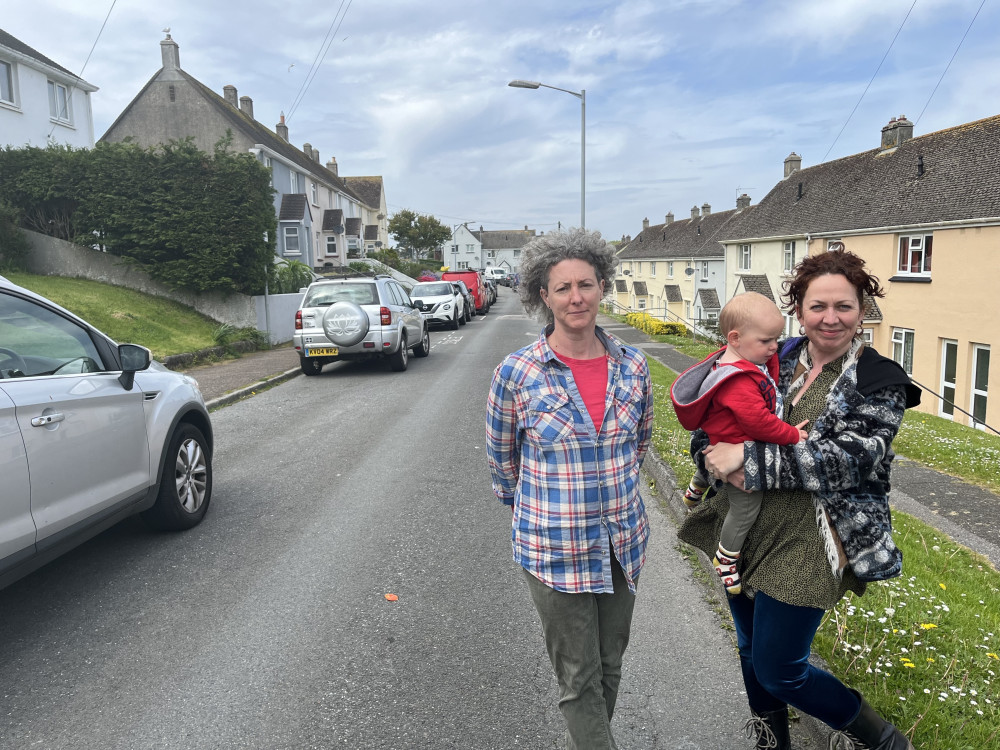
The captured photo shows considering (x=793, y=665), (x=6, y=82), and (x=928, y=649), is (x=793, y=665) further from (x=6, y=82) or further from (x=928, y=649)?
(x=6, y=82)

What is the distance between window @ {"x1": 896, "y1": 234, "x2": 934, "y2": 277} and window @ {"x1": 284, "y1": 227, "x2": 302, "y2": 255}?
28.8 metres

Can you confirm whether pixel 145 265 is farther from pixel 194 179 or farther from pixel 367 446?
pixel 367 446

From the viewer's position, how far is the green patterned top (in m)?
2.32

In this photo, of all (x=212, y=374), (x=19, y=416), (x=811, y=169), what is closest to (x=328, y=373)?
(x=212, y=374)

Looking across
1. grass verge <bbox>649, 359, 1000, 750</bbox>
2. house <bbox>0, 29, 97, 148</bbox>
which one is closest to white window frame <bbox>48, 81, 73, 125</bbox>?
house <bbox>0, 29, 97, 148</bbox>

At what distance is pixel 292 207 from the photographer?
40.4 m

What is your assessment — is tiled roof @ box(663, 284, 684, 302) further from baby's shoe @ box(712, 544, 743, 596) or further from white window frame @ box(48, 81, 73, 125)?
baby's shoe @ box(712, 544, 743, 596)

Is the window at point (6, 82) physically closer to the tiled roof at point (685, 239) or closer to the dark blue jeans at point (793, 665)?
the dark blue jeans at point (793, 665)

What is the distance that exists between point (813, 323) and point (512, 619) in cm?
248

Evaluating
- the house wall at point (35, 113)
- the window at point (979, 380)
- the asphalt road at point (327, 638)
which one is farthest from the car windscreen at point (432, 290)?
the asphalt road at point (327, 638)

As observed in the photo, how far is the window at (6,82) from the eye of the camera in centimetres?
2538

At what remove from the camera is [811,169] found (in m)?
41.7

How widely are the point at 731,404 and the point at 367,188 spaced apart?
2959 inches

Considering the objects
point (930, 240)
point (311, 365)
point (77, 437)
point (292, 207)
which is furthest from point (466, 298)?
point (77, 437)
